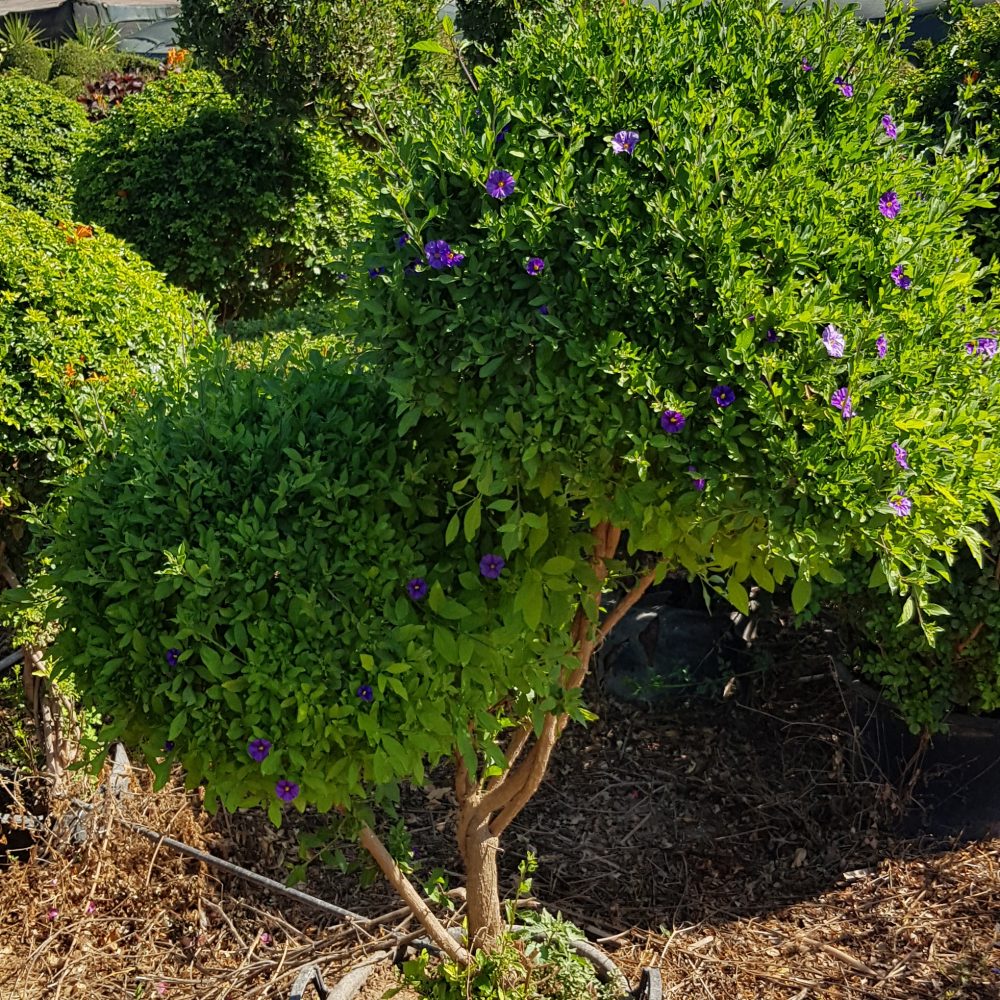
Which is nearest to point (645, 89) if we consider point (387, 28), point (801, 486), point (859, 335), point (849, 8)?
point (849, 8)

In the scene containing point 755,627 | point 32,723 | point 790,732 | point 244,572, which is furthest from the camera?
point 755,627

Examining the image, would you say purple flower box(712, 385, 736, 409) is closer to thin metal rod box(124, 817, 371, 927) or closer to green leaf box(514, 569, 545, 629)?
green leaf box(514, 569, 545, 629)

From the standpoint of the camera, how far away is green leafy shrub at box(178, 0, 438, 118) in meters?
5.45

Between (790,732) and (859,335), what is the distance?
2.86 meters

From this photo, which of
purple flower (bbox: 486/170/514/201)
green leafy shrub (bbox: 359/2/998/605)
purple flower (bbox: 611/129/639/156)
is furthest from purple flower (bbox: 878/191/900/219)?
purple flower (bbox: 486/170/514/201)

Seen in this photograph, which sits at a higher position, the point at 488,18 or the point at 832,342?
the point at 488,18

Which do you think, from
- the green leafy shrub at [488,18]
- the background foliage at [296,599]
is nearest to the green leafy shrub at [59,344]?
the background foliage at [296,599]

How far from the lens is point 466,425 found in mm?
1677

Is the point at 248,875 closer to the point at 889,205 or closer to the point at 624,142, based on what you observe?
the point at 624,142

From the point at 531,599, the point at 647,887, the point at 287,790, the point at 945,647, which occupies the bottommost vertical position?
the point at 647,887

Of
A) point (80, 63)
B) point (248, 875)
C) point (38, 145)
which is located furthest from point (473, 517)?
point (80, 63)

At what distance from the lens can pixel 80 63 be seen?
14.5m

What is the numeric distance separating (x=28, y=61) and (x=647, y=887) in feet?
47.1

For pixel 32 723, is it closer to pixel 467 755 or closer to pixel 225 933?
pixel 225 933
